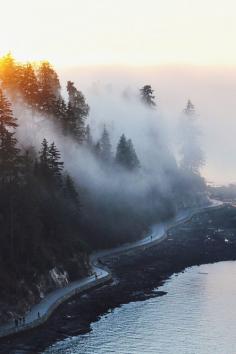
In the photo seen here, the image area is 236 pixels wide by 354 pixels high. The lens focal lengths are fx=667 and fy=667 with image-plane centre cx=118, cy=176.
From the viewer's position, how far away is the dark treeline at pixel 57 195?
299 ft

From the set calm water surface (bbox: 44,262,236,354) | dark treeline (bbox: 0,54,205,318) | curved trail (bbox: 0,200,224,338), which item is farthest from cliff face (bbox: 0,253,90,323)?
calm water surface (bbox: 44,262,236,354)

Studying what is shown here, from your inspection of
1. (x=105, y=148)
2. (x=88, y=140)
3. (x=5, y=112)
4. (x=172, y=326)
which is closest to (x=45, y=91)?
(x=88, y=140)

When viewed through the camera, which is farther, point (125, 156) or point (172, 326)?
point (125, 156)

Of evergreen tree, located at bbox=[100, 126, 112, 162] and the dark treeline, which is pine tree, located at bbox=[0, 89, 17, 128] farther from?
evergreen tree, located at bbox=[100, 126, 112, 162]

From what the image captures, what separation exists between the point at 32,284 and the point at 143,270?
32.4 meters

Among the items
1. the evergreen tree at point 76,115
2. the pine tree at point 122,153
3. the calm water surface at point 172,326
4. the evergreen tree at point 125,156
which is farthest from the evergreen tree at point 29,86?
the calm water surface at point 172,326

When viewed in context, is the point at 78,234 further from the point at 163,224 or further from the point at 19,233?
the point at 163,224

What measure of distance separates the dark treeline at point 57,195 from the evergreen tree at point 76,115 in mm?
232

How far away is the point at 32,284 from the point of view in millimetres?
89250

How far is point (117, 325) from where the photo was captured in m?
84.5

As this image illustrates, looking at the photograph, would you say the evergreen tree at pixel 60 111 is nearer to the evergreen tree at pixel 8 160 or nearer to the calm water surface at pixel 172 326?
the evergreen tree at pixel 8 160

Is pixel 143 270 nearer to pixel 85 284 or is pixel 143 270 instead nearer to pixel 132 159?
pixel 85 284

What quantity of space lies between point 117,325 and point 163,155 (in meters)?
107

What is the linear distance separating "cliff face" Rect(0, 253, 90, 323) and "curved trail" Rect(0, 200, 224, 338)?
922 mm
